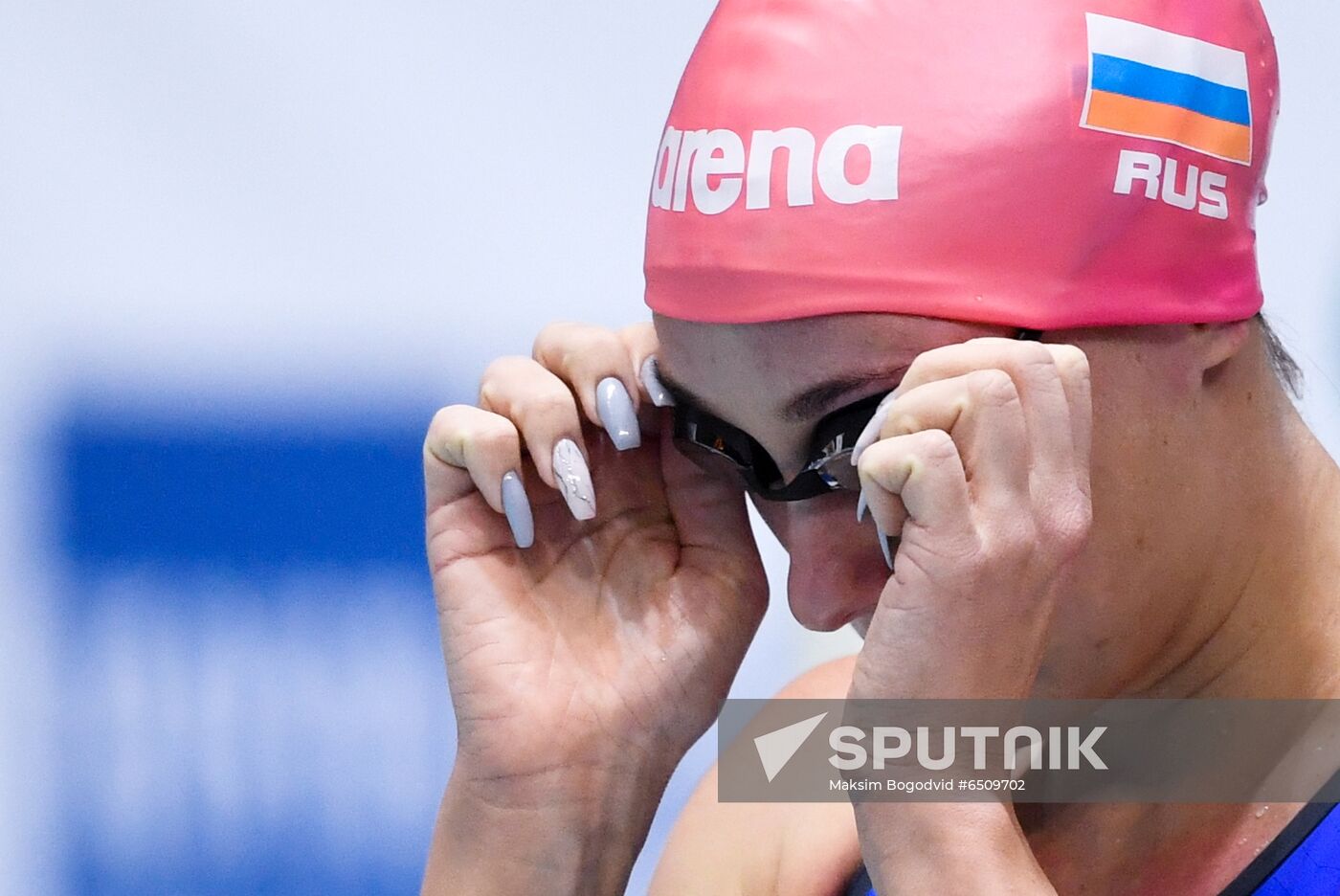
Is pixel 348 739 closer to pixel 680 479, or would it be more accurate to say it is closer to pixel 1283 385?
pixel 680 479

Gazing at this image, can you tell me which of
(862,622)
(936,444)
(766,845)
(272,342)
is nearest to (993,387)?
(936,444)

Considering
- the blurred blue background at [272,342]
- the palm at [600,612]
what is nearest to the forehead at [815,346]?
the palm at [600,612]

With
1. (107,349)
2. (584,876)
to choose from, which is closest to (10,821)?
(107,349)

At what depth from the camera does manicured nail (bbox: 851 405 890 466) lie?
81 centimetres

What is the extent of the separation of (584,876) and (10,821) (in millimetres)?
1021

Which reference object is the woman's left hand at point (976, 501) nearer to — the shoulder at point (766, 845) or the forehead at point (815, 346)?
the forehead at point (815, 346)

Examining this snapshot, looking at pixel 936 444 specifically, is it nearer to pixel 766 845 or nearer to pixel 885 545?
pixel 885 545

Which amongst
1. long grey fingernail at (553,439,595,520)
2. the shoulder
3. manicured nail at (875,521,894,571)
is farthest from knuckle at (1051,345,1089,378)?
the shoulder

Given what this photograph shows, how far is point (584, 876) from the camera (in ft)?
3.48

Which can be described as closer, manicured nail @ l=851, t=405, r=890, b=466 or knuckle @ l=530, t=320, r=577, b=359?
manicured nail @ l=851, t=405, r=890, b=466

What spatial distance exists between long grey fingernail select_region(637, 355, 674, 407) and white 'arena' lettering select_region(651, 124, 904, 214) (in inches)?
4.6

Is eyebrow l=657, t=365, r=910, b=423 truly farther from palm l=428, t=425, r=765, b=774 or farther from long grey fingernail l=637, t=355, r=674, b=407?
palm l=428, t=425, r=765, b=774

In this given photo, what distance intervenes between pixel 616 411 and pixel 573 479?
2.3 inches

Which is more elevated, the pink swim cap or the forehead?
the pink swim cap
